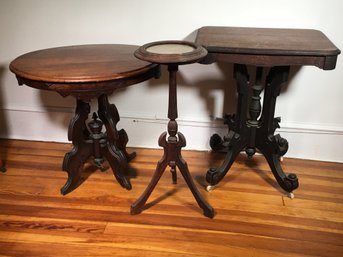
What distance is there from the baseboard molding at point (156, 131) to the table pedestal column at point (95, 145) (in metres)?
0.42

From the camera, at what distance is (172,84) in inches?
60.8

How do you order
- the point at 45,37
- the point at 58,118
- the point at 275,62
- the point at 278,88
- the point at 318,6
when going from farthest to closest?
the point at 58,118 < the point at 45,37 < the point at 318,6 < the point at 278,88 < the point at 275,62

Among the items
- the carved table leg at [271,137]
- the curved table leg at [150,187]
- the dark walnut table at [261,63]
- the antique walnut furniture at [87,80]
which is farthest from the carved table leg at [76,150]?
the carved table leg at [271,137]

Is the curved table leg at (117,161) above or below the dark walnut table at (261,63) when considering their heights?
below

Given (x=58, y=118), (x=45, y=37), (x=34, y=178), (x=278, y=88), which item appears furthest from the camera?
(x=58, y=118)

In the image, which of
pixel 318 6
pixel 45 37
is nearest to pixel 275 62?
pixel 318 6

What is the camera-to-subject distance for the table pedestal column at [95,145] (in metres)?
1.85

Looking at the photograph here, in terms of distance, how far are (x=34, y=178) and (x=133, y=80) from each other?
0.94 metres

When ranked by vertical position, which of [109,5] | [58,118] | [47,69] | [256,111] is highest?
[109,5]

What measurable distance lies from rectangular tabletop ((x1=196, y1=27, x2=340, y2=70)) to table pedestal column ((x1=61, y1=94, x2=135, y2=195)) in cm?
62

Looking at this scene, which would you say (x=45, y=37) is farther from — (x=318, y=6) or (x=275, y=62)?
(x=318, y=6)

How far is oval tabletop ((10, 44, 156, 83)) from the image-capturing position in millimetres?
1531

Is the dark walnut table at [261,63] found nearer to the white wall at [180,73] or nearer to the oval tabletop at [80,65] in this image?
the white wall at [180,73]

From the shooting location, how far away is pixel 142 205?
1798mm
